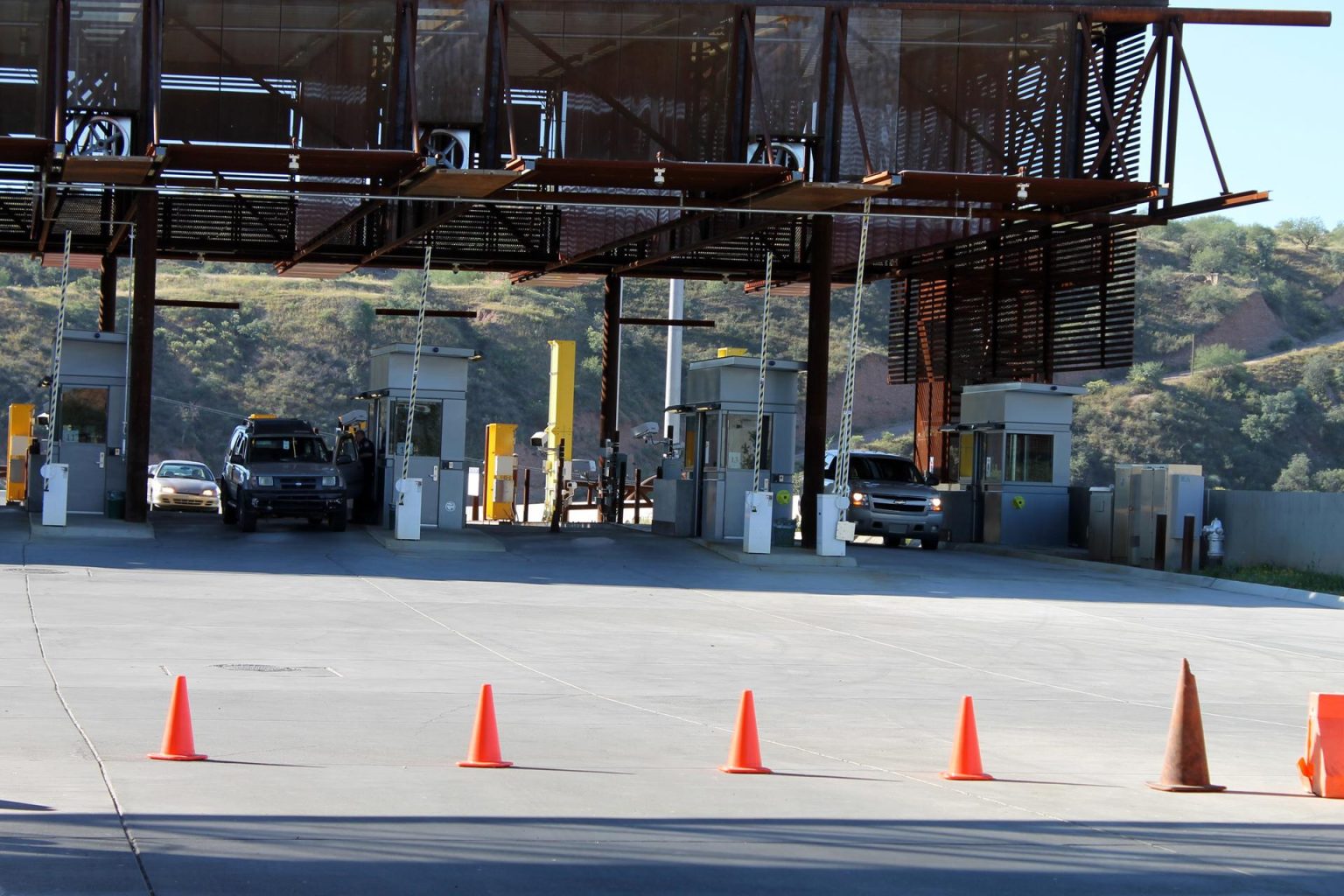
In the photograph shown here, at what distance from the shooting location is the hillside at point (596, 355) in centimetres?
8056

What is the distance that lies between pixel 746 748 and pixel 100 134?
21149mm

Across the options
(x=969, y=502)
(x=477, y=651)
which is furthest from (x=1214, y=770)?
(x=969, y=502)

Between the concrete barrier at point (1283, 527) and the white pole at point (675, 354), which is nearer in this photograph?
the concrete barrier at point (1283, 527)

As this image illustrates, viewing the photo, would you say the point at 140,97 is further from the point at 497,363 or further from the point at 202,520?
the point at 497,363

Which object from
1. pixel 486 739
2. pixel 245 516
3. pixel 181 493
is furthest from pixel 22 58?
pixel 486 739

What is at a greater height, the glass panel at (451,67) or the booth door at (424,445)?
the glass panel at (451,67)

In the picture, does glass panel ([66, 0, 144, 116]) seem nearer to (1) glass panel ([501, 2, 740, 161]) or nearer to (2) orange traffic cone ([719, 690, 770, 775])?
(1) glass panel ([501, 2, 740, 161])

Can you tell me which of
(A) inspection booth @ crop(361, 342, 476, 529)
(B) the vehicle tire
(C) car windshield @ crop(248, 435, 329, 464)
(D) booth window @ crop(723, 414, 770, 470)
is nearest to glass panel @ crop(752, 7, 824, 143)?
→ (D) booth window @ crop(723, 414, 770, 470)

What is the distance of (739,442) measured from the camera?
1228 inches

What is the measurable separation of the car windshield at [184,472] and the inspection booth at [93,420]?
9.99m

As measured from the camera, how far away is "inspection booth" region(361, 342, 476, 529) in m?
30.9

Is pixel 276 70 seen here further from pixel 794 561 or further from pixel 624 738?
pixel 624 738

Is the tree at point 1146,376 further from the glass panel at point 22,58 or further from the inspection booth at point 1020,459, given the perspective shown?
the glass panel at point 22,58

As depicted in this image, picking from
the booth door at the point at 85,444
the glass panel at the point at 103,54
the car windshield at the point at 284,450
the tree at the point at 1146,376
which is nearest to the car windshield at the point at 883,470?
the car windshield at the point at 284,450
